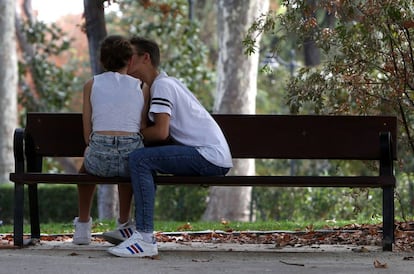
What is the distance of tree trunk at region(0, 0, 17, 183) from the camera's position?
21.3m

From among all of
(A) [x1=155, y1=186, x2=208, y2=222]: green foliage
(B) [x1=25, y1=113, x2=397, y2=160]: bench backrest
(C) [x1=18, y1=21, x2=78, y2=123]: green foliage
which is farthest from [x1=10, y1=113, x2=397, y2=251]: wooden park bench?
(C) [x1=18, y1=21, x2=78, y2=123]: green foliage

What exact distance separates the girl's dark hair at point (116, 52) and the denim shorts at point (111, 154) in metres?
0.50

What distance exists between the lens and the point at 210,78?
2536 centimetres

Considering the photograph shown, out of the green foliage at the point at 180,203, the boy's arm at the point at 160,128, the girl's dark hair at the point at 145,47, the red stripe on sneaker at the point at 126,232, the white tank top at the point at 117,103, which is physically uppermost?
the girl's dark hair at the point at 145,47

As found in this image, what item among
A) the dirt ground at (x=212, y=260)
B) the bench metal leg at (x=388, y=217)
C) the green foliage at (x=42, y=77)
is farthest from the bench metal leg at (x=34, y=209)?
the green foliage at (x=42, y=77)

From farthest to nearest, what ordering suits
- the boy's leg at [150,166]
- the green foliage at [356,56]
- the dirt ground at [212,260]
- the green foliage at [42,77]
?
the green foliage at [42,77], the green foliage at [356,56], the boy's leg at [150,166], the dirt ground at [212,260]

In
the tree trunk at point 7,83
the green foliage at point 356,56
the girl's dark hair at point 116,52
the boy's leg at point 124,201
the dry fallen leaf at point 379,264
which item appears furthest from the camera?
the tree trunk at point 7,83

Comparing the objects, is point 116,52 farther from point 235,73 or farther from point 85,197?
point 235,73

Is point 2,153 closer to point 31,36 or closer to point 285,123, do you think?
point 31,36

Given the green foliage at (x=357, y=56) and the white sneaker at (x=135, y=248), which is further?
the green foliage at (x=357, y=56)

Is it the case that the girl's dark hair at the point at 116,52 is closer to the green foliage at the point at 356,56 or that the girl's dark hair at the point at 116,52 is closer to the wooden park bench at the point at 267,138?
the wooden park bench at the point at 267,138

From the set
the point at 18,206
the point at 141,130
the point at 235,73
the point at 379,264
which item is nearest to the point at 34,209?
the point at 18,206

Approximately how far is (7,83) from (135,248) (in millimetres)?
15102

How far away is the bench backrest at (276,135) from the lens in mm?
8039
